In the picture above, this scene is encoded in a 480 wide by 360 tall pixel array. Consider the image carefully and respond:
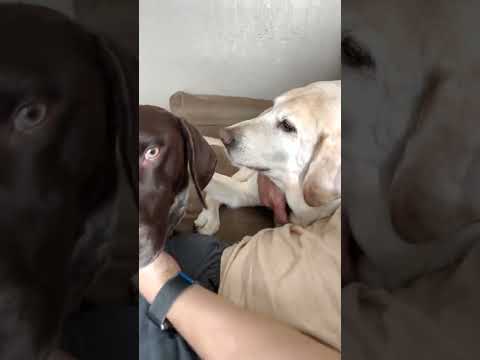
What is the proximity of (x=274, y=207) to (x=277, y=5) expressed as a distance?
37cm

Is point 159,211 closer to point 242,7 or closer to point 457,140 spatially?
point 242,7

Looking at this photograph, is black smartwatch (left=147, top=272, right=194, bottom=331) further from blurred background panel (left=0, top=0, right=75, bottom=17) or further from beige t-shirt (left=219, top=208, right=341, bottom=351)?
blurred background panel (left=0, top=0, right=75, bottom=17)

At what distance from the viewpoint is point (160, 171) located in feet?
3.08

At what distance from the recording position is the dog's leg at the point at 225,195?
37.5 inches

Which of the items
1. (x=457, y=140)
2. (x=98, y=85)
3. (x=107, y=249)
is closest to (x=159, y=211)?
(x=107, y=249)

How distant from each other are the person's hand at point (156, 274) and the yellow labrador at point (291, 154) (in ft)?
0.26

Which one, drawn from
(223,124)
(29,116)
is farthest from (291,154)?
(29,116)

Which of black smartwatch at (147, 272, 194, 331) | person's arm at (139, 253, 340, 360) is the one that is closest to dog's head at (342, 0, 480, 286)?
person's arm at (139, 253, 340, 360)

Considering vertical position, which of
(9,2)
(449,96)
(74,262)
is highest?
(9,2)

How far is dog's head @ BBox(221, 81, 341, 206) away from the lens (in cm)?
95

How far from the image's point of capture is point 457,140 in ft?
3.44

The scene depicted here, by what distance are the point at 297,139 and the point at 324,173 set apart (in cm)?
8

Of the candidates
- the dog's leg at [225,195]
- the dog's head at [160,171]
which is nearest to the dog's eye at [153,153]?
the dog's head at [160,171]

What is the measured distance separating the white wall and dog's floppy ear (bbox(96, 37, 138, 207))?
0.05m
